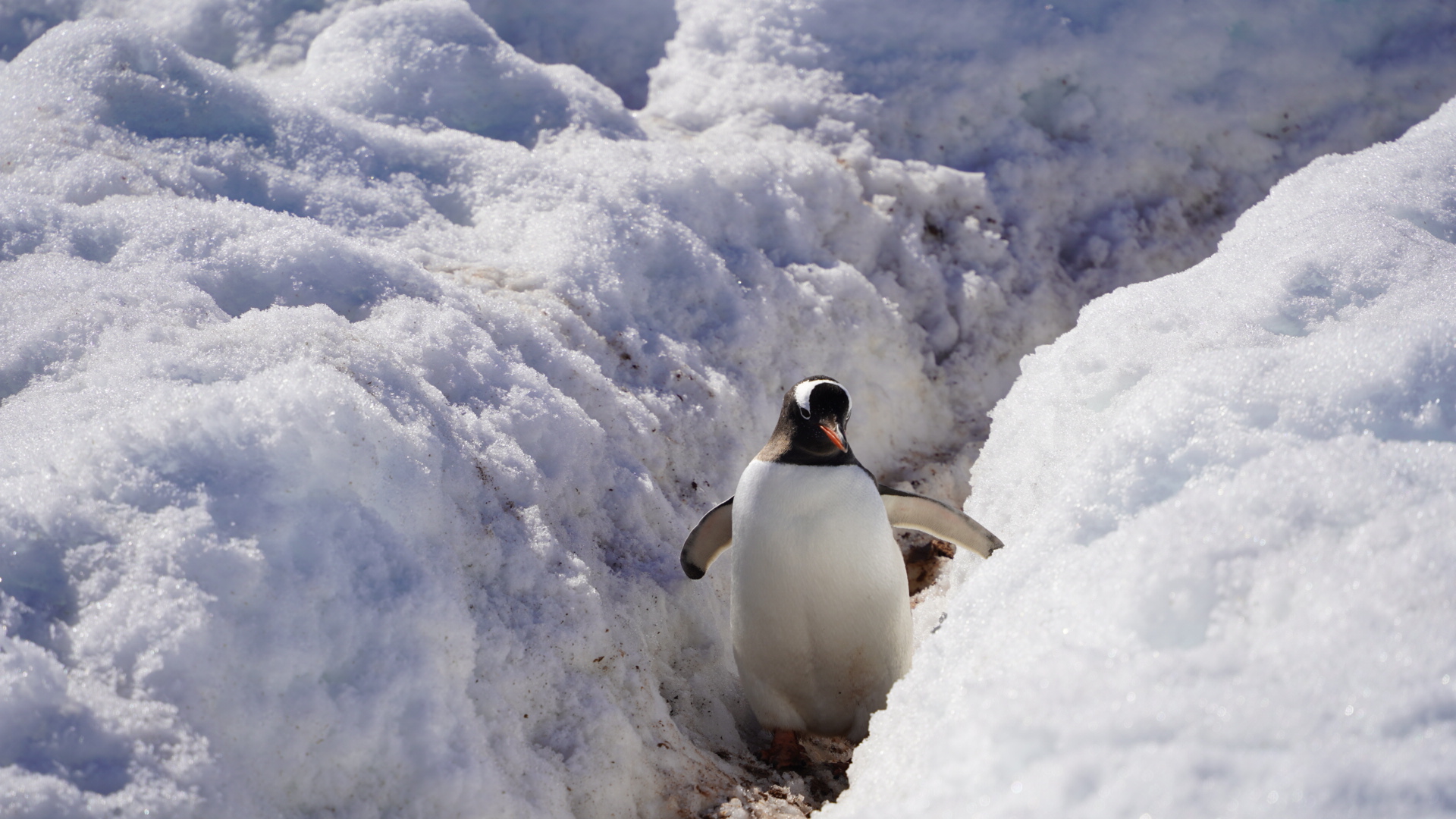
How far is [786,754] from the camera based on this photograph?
271cm

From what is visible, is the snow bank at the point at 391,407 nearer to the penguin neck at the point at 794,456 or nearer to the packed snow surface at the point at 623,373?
the packed snow surface at the point at 623,373

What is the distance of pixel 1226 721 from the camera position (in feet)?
4.37

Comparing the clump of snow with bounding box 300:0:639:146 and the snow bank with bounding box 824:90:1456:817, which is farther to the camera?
the clump of snow with bounding box 300:0:639:146

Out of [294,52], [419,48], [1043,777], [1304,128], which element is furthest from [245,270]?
[1304,128]

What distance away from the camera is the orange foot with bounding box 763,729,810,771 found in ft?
8.79

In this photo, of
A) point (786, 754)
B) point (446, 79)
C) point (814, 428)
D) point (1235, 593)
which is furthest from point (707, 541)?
point (446, 79)

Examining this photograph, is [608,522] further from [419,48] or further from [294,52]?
[294,52]

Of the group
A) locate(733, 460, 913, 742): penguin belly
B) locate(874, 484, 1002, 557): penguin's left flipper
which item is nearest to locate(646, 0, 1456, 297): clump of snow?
locate(874, 484, 1002, 557): penguin's left flipper

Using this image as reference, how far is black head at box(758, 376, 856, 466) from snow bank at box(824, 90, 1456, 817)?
2.01 feet

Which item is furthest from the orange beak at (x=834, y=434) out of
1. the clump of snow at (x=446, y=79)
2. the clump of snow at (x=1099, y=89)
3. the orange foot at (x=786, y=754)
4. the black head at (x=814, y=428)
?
the clump of snow at (x=1099, y=89)

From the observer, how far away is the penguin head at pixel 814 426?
2.78 m

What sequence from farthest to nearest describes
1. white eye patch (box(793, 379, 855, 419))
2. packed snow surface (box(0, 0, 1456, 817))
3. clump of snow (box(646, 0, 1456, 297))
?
clump of snow (box(646, 0, 1456, 297))
white eye patch (box(793, 379, 855, 419))
packed snow surface (box(0, 0, 1456, 817))

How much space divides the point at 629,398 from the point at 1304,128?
3.73m

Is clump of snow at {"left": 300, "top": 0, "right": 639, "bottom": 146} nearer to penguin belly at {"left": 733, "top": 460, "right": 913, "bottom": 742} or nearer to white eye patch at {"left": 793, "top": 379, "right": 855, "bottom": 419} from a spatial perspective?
white eye patch at {"left": 793, "top": 379, "right": 855, "bottom": 419}
